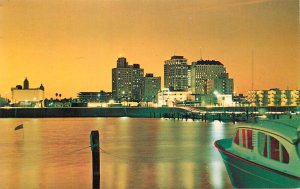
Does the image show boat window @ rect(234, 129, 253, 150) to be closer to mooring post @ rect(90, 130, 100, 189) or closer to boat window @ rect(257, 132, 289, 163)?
boat window @ rect(257, 132, 289, 163)

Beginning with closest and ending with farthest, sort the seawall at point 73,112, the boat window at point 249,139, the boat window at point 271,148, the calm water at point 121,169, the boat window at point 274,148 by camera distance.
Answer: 1. the boat window at point 271,148
2. the boat window at point 274,148
3. the boat window at point 249,139
4. the calm water at point 121,169
5. the seawall at point 73,112

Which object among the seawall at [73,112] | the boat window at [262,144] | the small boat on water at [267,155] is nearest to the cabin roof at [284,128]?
the small boat on water at [267,155]

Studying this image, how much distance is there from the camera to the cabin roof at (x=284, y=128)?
34.9ft

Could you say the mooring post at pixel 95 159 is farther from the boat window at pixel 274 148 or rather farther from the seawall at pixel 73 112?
the seawall at pixel 73 112

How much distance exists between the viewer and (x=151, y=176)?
18641 mm

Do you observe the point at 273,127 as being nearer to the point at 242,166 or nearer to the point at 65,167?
the point at 242,166

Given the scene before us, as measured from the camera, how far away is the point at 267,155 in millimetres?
11453

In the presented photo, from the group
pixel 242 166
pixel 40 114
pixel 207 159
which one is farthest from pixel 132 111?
pixel 242 166

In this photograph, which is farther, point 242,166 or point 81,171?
point 81,171

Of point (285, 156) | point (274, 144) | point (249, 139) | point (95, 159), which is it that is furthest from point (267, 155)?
point (95, 159)

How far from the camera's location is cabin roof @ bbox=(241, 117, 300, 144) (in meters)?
10.6

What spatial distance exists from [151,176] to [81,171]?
3163 mm

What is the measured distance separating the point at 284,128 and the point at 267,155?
0.74 m

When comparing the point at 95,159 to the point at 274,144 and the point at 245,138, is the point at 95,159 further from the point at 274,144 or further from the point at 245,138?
the point at 274,144
